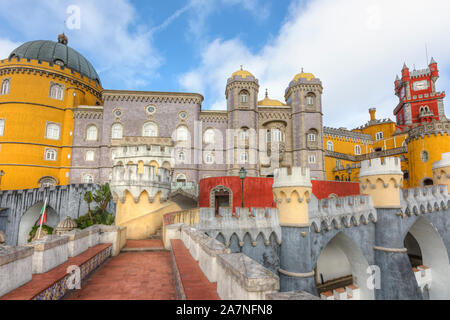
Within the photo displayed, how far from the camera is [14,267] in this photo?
4387 mm

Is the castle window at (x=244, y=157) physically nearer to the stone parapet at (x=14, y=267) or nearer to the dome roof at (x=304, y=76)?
the dome roof at (x=304, y=76)

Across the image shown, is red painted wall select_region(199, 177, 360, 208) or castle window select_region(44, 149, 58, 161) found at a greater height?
castle window select_region(44, 149, 58, 161)

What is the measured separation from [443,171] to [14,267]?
81.5ft

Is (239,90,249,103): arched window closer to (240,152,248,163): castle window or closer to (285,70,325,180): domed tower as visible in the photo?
(285,70,325,180): domed tower

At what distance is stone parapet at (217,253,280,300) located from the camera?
3102 mm

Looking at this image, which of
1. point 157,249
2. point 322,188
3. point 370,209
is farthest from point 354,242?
point 157,249

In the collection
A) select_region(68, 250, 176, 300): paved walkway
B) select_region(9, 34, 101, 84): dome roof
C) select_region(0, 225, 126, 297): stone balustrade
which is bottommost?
select_region(68, 250, 176, 300): paved walkway

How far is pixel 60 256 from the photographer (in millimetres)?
6262

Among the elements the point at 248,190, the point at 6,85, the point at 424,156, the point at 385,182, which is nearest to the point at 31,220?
the point at 6,85

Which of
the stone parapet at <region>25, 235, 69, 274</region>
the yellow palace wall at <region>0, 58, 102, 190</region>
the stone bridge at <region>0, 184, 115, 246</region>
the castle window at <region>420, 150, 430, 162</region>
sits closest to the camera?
the stone parapet at <region>25, 235, 69, 274</region>

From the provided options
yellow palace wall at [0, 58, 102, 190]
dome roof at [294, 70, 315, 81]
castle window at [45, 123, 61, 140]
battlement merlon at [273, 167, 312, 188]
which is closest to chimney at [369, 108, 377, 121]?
dome roof at [294, 70, 315, 81]

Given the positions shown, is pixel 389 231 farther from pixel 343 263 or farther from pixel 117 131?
pixel 117 131

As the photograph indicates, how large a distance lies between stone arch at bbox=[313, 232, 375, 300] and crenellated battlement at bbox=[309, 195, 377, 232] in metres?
0.95
